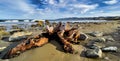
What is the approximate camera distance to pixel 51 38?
6.61m

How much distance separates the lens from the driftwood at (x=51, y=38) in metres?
5.68

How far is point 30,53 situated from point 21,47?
14.9 inches

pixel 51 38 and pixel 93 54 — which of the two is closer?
pixel 93 54

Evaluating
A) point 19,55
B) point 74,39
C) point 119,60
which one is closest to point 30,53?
point 19,55

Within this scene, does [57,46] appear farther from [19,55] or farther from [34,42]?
[19,55]

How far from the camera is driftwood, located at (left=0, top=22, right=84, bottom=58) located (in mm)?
5679

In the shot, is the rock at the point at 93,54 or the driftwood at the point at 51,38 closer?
the rock at the point at 93,54

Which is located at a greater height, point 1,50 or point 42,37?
point 42,37

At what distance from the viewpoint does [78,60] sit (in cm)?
525

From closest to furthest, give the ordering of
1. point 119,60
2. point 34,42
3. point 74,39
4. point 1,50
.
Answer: point 119,60 < point 34,42 < point 1,50 < point 74,39

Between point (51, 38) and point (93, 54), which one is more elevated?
point (51, 38)

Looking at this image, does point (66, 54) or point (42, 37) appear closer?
point (66, 54)

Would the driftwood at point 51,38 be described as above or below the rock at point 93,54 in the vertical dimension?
above

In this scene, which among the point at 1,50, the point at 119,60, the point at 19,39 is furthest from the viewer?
the point at 19,39
